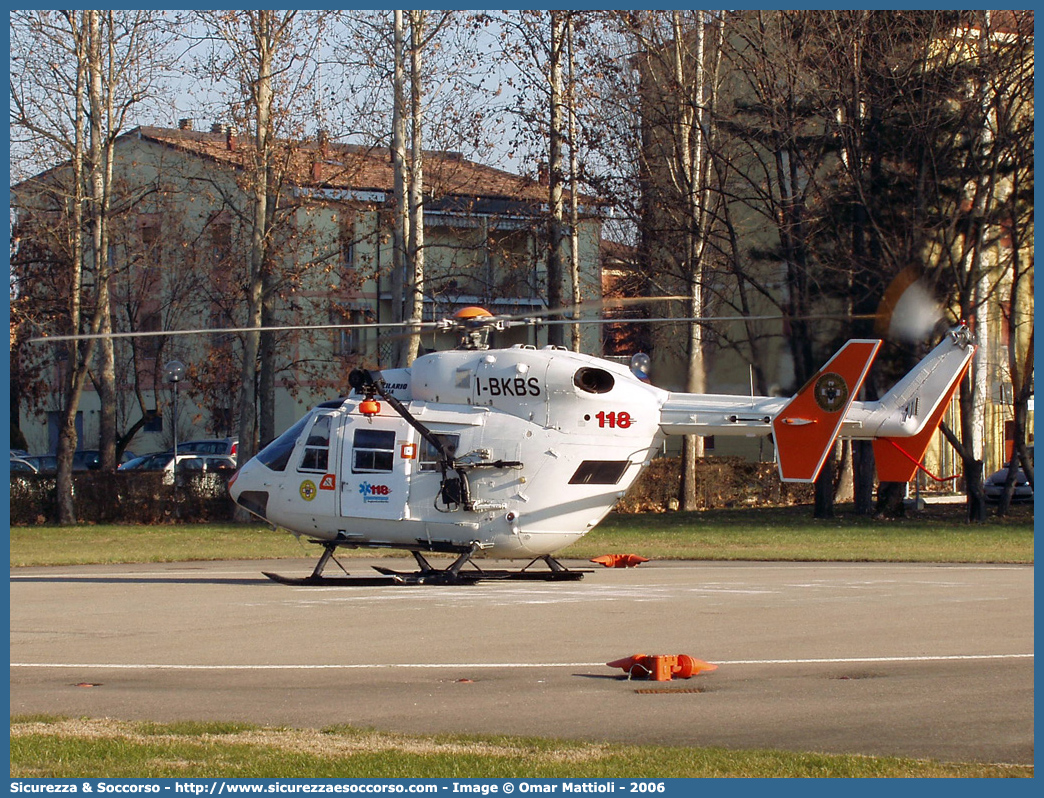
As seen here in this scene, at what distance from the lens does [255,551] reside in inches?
1046

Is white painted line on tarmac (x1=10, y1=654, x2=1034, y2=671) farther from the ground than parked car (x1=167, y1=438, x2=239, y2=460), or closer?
closer

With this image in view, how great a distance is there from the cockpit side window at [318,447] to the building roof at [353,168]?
18325 mm

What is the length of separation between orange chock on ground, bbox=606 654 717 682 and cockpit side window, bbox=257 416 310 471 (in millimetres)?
9853

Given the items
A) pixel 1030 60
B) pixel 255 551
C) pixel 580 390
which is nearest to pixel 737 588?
pixel 580 390

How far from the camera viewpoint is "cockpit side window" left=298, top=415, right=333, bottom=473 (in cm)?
1923

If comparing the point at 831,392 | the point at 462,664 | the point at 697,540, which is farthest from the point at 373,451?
the point at 697,540

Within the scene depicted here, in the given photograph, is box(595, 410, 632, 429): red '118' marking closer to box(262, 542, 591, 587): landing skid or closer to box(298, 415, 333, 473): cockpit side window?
box(262, 542, 591, 587): landing skid

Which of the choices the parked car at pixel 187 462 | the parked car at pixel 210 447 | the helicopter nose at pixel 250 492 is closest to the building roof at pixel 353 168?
the parked car at pixel 187 462

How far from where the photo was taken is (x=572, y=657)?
11906mm

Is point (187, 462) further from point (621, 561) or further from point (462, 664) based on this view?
point (462, 664)

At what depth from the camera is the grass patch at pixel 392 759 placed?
721cm

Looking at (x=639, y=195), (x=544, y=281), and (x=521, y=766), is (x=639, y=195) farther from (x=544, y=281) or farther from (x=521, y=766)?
(x=521, y=766)

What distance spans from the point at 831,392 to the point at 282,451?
8.36 meters

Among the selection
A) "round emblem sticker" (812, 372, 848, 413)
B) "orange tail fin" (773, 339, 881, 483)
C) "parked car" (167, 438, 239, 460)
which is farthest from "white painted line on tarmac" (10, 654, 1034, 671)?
"parked car" (167, 438, 239, 460)
